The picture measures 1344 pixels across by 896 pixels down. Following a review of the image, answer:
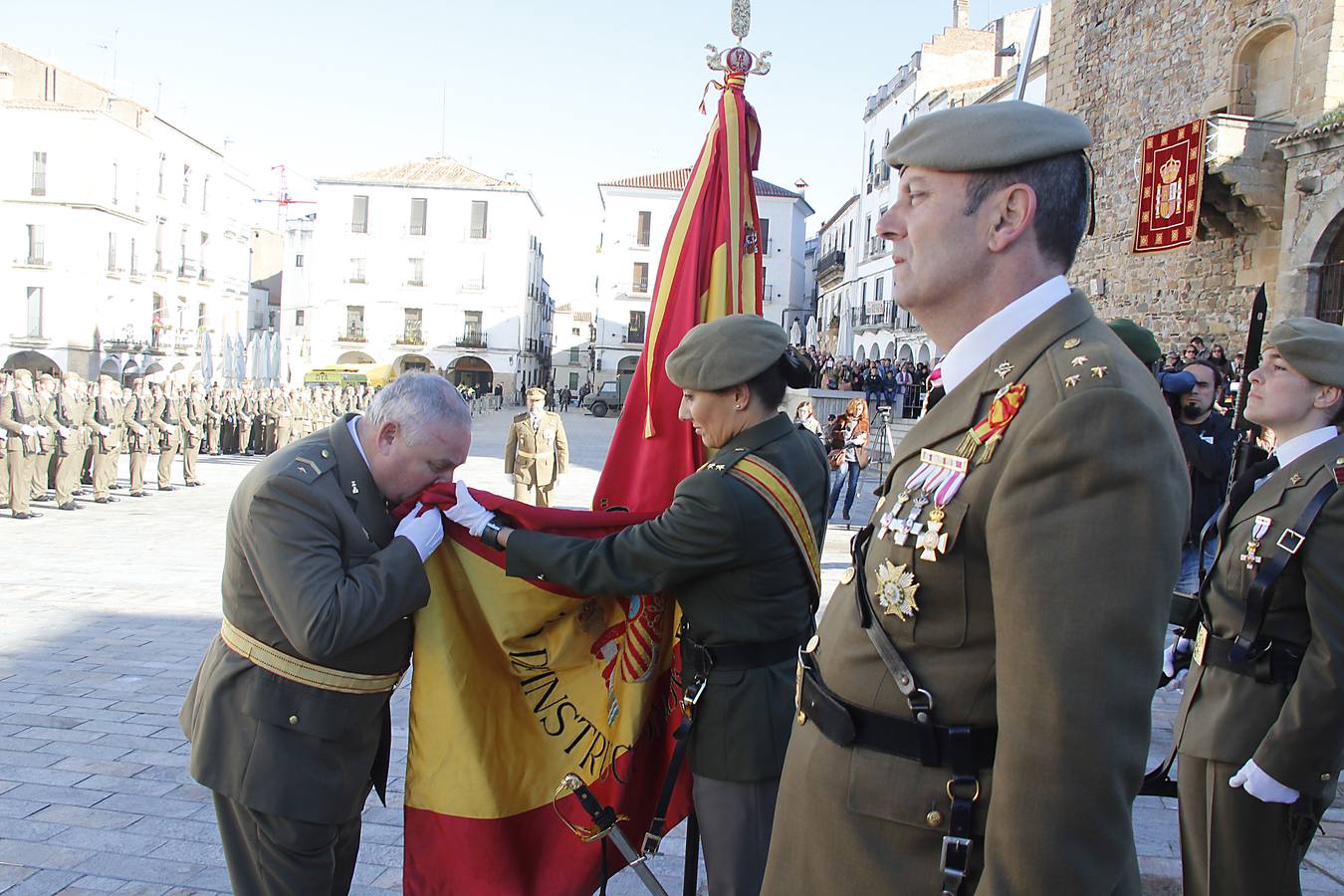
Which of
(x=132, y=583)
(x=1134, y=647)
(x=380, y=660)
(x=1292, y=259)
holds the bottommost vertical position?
(x=132, y=583)

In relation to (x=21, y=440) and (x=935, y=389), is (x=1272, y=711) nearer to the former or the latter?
(x=935, y=389)

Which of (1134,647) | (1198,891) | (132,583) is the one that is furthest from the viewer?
(132,583)

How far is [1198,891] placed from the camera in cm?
286

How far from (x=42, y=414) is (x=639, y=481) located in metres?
13.2

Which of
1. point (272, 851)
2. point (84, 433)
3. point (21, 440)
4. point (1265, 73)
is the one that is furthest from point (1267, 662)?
point (1265, 73)

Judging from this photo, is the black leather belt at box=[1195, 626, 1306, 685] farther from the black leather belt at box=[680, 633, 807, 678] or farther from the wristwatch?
the wristwatch

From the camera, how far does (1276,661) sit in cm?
279

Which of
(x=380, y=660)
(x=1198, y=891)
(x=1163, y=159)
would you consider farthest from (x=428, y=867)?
(x=1163, y=159)

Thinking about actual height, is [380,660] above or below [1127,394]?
below

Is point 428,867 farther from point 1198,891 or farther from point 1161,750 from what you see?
point 1161,750

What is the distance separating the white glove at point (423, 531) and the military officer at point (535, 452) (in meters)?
10.1

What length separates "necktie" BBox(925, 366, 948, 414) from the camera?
6.02ft

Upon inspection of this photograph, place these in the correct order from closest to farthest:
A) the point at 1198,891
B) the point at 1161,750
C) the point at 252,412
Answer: the point at 1198,891 → the point at 1161,750 → the point at 252,412

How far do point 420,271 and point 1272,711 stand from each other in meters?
56.2
